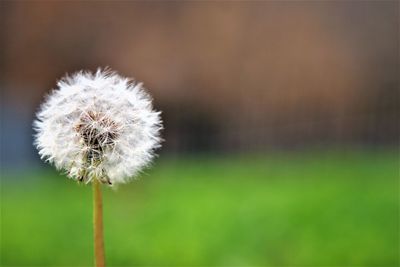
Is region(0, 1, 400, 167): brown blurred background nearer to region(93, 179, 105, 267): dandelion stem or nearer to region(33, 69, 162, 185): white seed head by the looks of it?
region(33, 69, 162, 185): white seed head

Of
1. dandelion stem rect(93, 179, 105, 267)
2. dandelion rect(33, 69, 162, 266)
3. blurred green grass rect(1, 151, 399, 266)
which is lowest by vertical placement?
blurred green grass rect(1, 151, 399, 266)

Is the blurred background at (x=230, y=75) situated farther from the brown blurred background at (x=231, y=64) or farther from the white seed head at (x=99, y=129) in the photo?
the white seed head at (x=99, y=129)

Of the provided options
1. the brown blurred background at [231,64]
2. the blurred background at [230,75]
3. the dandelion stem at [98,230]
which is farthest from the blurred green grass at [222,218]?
the dandelion stem at [98,230]

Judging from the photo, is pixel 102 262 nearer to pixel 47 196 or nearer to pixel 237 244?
pixel 237 244

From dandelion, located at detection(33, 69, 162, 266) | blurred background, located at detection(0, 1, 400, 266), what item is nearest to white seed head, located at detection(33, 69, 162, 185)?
dandelion, located at detection(33, 69, 162, 266)

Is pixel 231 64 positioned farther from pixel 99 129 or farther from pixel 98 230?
pixel 98 230

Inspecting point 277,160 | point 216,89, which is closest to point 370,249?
point 277,160
